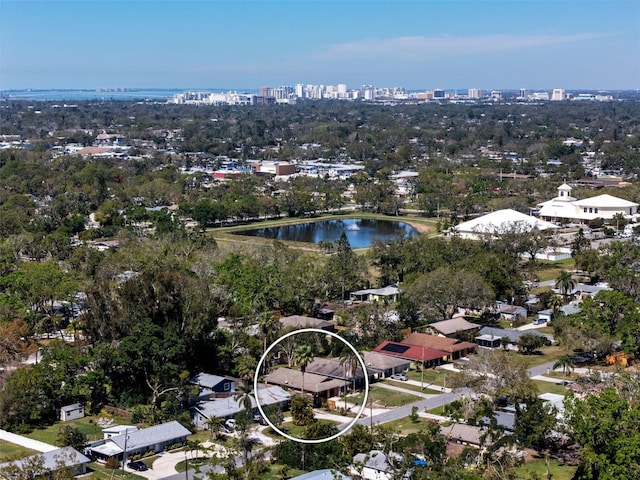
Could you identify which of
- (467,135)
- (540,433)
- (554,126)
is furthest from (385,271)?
(554,126)

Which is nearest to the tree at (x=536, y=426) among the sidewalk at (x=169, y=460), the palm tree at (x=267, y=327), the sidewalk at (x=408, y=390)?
the sidewalk at (x=408, y=390)

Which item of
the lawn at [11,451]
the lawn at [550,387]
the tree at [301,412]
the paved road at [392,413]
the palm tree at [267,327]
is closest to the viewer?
the paved road at [392,413]

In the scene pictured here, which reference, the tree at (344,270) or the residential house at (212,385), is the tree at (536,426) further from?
the tree at (344,270)

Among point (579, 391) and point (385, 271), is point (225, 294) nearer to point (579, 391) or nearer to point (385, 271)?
point (385, 271)

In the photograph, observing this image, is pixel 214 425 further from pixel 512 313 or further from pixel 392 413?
pixel 512 313

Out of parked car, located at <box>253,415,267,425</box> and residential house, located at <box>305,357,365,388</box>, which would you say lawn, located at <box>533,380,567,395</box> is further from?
parked car, located at <box>253,415,267,425</box>

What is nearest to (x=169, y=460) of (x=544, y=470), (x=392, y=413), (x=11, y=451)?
(x=11, y=451)
